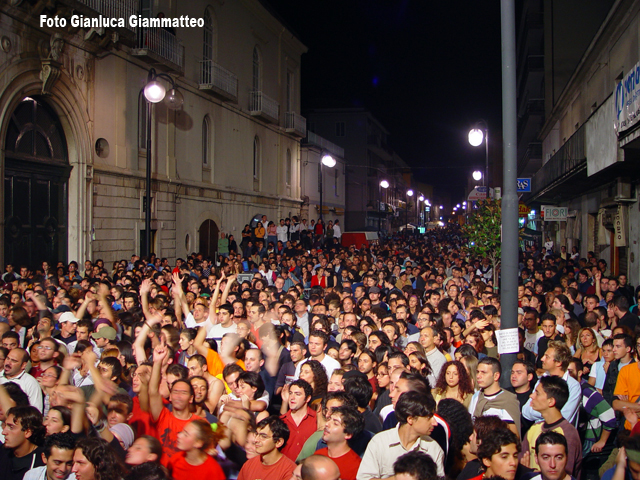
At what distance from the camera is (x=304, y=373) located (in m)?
6.19

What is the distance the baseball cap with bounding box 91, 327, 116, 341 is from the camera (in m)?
8.22

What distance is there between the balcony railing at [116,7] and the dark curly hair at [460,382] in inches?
652

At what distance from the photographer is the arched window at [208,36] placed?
92.2ft

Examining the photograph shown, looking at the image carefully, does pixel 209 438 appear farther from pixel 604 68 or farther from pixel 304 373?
pixel 604 68

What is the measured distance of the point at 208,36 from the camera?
2845 cm

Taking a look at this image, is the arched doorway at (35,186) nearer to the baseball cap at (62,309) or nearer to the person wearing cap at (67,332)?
the baseball cap at (62,309)

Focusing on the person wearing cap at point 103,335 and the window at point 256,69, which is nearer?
the person wearing cap at point 103,335

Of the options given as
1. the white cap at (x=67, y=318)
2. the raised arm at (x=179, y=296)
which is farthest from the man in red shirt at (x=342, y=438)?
the white cap at (x=67, y=318)

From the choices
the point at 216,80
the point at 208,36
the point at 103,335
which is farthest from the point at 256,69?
the point at 103,335

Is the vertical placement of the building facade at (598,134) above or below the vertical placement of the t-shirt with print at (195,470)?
above

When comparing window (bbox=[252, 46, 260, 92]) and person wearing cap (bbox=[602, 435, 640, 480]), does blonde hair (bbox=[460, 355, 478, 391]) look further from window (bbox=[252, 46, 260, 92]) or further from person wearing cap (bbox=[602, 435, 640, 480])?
window (bbox=[252, 46, 260, 92])

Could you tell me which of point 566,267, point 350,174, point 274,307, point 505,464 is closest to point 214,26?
point 566,267

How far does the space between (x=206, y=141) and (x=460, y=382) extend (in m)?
23.8

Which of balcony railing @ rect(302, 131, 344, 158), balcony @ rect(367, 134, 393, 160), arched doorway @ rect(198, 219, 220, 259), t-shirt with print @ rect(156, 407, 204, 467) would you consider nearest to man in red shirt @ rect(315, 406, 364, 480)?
t-shirt with print @ rect(156, 407, 204, 467)
